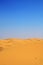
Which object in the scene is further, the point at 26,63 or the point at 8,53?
the point at 8,53

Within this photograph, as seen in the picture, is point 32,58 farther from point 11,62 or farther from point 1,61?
point 1,61

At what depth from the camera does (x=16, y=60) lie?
725cm

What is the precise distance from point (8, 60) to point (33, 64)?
1.49 m

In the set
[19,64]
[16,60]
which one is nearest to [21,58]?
[16,60]

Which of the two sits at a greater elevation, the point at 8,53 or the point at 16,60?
the point at 8,53

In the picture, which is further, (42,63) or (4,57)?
(4,57)

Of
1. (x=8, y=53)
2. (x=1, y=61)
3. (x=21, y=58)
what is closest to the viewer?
(x=1, y=61)

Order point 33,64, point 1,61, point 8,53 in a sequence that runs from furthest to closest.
→ point 8,53, point 1,61, point 33,64

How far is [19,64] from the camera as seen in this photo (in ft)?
21.7

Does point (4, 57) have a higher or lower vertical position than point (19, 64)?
higher

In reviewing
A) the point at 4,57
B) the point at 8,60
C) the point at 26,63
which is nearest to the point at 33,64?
the point at 26,63

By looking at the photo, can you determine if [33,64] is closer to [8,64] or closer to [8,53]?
[8,64]

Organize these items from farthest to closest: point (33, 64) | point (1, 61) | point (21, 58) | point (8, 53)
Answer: point (8, 53) < point (21, 58) < point (1, 61) < point (33, 64)

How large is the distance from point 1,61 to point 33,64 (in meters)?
1.79
